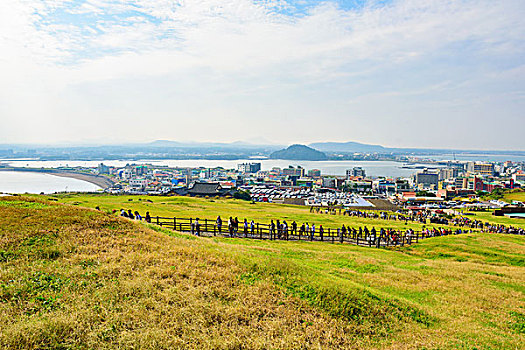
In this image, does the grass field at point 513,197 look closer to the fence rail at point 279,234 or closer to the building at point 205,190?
the building at point 205,190

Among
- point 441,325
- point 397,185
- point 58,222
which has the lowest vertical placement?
point 397,185

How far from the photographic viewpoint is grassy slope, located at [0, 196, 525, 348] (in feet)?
27.4

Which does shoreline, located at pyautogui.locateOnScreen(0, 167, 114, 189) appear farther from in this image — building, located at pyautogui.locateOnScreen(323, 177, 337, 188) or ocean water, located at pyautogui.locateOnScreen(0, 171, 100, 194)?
building, located at pyautogui.locateOnScreen(323, 177, 337, 188)

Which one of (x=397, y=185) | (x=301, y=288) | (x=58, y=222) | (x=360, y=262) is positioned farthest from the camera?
(x=397, y=185)

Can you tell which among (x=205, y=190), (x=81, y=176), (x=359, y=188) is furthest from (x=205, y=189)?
(x=81, y=176)

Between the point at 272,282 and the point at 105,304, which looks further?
the point at 272,282

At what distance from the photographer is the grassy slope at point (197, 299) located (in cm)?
835

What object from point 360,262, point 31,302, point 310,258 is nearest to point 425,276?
point 360,262

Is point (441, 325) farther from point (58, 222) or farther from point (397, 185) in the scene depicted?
point (397, 185)

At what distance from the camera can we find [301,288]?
1087 cm

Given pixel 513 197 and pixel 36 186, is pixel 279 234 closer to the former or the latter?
pixel 513 197

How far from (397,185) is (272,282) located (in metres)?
151

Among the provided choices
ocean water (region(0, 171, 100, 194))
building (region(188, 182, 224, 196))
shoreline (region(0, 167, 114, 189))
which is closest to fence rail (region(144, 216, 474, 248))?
building (region(188, 182, 224, 196))

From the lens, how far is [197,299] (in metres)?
9.85
